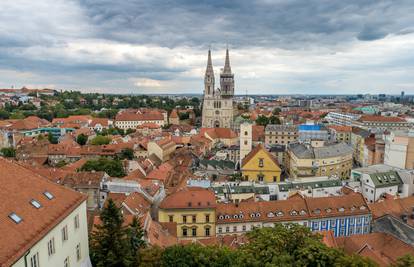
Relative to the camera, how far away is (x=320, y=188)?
50750 mm

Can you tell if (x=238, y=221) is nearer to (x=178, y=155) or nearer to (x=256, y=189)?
(x=256, y=189)

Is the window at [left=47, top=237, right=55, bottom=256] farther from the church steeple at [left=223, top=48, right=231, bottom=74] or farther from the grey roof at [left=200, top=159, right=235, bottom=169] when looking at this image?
the church steeple at [left=223, top=48, right=231, bottom=74]

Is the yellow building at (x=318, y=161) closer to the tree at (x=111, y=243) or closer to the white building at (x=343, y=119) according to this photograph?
the tree at (x=111, y=243)

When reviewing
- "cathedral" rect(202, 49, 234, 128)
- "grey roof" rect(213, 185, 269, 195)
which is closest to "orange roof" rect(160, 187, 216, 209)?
"grey roof" rect(213, 185, 269, 195)

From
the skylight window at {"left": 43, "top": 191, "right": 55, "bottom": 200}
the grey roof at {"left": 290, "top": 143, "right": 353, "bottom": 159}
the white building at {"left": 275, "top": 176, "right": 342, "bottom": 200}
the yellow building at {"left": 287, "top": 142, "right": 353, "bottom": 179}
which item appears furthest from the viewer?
the grey roof at {"left": 290, "top": 143, "right": 353, "bottom": 159}

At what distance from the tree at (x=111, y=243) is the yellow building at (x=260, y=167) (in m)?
40.1

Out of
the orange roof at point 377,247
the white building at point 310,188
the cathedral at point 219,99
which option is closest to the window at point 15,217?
the orange roof at point 377,247

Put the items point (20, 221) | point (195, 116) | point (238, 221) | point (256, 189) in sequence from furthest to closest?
point (195, 116) < point (256, 189) < point (238, 221) < point (20, 221)

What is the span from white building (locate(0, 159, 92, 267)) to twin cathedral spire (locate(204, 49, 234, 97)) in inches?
4272

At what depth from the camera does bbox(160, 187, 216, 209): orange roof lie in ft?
133

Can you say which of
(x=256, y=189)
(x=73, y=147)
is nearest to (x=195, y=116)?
(x=73, y=147)

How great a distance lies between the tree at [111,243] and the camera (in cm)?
2262

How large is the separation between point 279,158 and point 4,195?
66.4 metres

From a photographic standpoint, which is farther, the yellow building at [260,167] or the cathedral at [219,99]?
the cathedral at [219,99]
